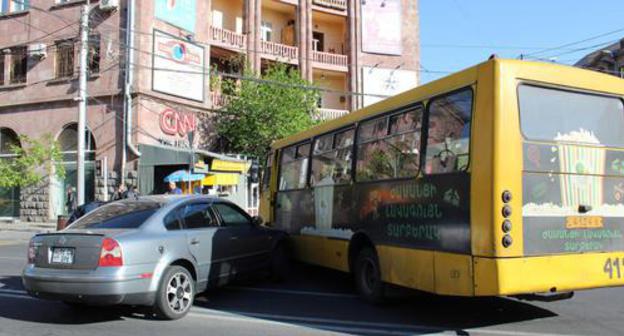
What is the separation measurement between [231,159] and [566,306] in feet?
64.4

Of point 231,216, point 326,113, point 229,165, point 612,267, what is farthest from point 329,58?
point 612,267

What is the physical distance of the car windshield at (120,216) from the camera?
285 inches

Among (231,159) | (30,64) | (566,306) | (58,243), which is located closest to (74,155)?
(30,64)

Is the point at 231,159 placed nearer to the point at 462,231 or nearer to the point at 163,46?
the point at 163,46

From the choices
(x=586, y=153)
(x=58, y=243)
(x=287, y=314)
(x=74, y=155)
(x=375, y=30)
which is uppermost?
(x=375, y=30)

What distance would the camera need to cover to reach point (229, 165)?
2577cm

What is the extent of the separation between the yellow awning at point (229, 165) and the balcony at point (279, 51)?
8.06 m

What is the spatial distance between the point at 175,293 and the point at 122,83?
19.7m

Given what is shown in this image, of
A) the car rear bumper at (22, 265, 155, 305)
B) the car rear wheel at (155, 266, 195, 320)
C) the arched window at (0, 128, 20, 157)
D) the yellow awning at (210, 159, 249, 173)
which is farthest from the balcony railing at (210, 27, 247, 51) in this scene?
the car rear bumper at (22, 265, 155, 305)

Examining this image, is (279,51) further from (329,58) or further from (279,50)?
(329,58)

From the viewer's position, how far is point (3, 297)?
847cm

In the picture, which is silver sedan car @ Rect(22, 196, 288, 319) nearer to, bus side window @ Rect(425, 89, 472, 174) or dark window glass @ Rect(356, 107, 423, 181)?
dark window glass @ Rect(356, 107, 423, 181)

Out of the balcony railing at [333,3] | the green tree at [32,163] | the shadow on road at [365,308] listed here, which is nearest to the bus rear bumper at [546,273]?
the shadow on road at [365,308]

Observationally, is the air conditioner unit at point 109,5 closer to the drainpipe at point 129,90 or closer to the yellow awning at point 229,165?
the drainpipe at point 129,90
